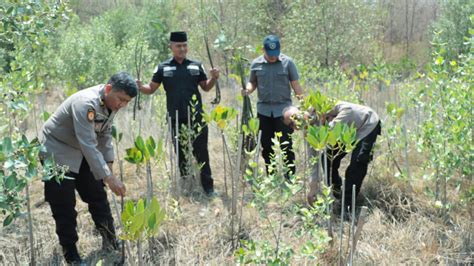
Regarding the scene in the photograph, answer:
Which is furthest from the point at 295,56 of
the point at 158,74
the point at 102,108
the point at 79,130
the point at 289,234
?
the point at 79,130

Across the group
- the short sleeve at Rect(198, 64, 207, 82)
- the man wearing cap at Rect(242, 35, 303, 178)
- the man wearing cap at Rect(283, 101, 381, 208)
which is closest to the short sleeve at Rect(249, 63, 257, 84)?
the man wearing cap at Rect(242, 35, 303, 178)

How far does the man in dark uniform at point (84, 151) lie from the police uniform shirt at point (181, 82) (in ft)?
3.53

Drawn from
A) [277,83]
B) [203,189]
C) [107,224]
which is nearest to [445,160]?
[277,83]

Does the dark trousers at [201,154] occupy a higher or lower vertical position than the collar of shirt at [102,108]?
lower

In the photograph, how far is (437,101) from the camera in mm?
3629

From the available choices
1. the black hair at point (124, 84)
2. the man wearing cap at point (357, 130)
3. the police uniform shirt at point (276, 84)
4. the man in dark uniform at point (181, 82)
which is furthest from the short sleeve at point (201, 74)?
the black hair at point (124, 84)

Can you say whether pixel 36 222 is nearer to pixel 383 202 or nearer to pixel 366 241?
pixel 366 241

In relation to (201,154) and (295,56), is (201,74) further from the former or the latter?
(295,56)

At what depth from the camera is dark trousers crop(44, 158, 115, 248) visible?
303 centimetres

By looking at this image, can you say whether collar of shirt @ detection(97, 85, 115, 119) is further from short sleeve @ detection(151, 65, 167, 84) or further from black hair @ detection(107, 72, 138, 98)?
short sleeve @ detection(151, 65, 167, 84)

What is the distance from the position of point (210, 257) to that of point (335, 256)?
88cm

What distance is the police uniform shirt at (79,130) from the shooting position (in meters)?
2.79

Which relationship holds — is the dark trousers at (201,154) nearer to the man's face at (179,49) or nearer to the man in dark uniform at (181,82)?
the man in dark uniform at (181,82)

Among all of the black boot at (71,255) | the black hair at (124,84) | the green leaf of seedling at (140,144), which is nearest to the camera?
the green leaf of seedling at (140,144)
